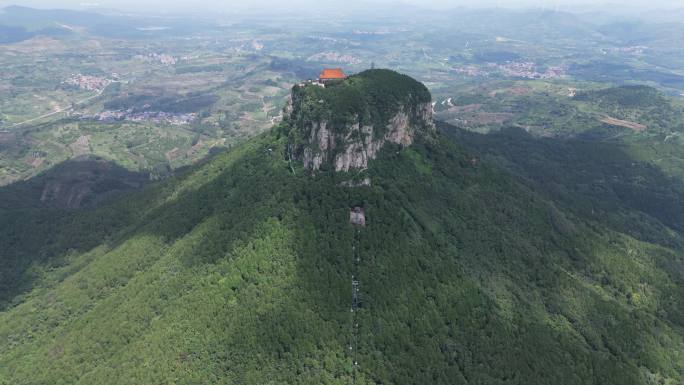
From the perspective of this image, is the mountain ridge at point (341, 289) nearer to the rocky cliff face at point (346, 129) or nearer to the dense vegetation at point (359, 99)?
the rocky cliff face at point (346, 129)

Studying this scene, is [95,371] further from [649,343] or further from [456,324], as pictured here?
[649,343]

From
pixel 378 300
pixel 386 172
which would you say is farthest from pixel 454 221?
pixel 378 300

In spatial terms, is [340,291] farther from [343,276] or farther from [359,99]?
[359,99]

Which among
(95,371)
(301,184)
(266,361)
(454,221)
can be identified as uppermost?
(301,184)

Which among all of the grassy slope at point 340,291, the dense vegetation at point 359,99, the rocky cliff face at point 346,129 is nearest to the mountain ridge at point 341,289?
the grassy slope at point 340,291

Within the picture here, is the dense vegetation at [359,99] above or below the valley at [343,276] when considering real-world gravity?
above
